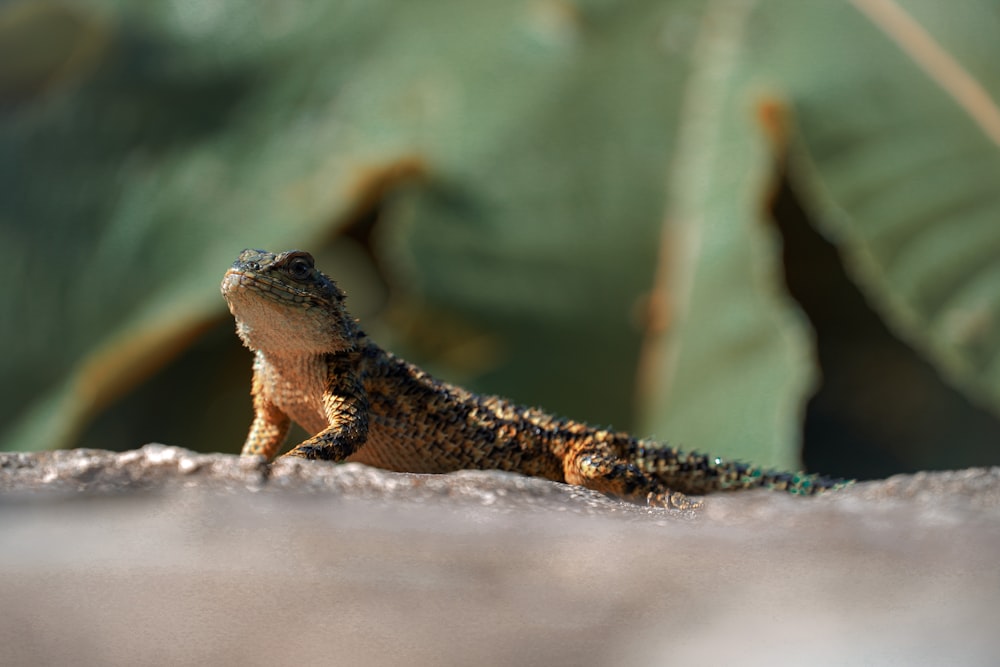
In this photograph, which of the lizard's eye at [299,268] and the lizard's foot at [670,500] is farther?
the lizard's eye at [299,268]

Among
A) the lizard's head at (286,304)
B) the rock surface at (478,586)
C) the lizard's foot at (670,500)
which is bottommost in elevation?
the rock surface at (478,586)

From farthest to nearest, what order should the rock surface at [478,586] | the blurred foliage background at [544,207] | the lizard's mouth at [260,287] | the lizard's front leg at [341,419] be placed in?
the blurred foliage background at [544,207], the lizard's mouth at [260,287], the lizard's front leg at [341,419], the rock surface at [478,586]

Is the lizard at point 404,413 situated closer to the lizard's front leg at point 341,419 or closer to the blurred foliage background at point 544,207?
the lizard's front leg at point 341,419

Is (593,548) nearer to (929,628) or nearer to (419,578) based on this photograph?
(419,578)

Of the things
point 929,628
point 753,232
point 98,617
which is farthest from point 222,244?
point 929,628

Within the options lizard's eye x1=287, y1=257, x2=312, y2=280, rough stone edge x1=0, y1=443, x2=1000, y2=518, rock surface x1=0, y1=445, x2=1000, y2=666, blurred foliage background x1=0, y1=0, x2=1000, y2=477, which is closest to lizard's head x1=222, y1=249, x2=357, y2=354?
lizard's eye x1=287, y1=257, x2=312, y2=280

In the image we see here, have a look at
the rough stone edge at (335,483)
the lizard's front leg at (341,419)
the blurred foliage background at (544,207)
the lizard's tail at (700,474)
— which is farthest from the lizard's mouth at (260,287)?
the blurred foliage background at (544,207)

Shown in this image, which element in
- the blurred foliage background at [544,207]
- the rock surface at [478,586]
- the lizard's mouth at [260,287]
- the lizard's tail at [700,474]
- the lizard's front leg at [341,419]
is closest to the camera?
the rock surface at [478,586]
